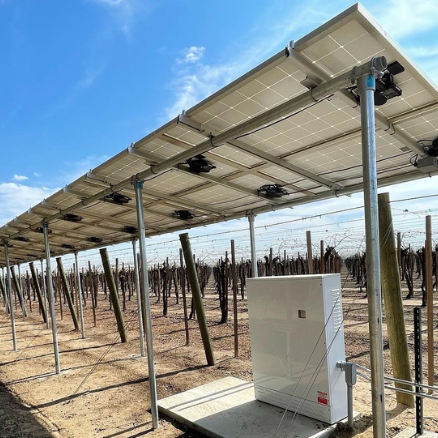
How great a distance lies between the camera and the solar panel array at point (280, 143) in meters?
2.30

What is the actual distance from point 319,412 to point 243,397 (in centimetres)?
117

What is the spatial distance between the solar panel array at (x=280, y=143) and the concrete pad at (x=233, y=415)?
236cm

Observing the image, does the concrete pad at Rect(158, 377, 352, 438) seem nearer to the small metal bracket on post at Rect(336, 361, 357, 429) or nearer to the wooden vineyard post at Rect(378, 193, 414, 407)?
the small metal bracket on post at Rect(336, 361, 357, 429)

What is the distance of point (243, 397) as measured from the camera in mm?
4676

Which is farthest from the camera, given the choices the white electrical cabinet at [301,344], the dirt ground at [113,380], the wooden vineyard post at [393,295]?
the dirt ground at [113,380]

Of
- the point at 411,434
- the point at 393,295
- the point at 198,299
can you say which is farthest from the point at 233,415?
the point at 198,299

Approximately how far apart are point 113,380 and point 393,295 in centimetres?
449

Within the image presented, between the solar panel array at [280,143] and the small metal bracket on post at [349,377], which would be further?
the small metal bracket on post at [349,377]

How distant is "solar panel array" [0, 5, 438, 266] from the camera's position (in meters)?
2.30

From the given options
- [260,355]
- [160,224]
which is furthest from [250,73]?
[160,224]

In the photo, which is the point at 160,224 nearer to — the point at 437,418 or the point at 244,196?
the point at 244,196

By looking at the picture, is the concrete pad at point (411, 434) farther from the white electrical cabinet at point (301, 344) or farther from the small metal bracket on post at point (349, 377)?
the white electrical cabinet at point (301, 344)

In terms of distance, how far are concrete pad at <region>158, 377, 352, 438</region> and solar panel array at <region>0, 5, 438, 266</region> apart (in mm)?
2361

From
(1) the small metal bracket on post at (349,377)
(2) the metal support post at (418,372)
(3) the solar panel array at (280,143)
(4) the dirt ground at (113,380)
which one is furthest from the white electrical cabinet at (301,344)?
(3) the solar panel array at (280,143)
